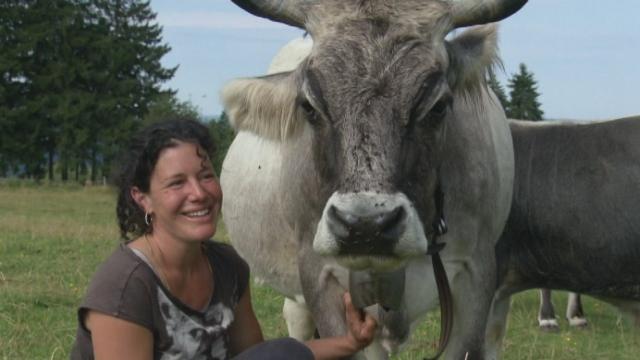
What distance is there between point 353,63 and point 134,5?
187 feet

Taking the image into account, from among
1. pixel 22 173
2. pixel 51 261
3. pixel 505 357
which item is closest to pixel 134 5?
pixel 22 173

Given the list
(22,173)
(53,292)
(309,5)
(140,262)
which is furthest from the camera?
(22,173)

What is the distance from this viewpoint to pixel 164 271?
3.69 m

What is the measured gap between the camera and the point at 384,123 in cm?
373

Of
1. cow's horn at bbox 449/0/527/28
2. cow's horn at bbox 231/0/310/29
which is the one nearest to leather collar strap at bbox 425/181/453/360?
cow's horn at bbox 449/0/527/28

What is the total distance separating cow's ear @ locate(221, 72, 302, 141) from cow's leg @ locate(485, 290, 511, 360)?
9.64ft

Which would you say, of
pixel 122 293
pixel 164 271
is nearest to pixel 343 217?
pixel 164 271

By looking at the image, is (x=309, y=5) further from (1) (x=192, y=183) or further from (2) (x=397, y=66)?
(1) (x=192, y=183)

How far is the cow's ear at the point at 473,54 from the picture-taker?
4.48 meters

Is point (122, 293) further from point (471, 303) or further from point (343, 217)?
point (471, 303)

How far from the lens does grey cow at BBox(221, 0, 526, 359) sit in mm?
3619

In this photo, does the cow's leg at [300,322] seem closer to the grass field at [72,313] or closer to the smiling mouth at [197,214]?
the grass field at [72,313]

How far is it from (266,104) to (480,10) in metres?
1.13

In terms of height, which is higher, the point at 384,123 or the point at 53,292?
the point at 384,123
